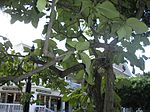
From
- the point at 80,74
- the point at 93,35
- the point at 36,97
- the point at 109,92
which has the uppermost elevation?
the point at 36,97

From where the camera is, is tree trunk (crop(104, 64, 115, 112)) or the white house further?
the white house

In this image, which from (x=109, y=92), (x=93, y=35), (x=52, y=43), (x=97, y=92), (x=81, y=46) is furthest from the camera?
(x=97, y=92)

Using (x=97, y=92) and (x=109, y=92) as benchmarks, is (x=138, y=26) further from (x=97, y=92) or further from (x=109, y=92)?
(x=97, y=92)

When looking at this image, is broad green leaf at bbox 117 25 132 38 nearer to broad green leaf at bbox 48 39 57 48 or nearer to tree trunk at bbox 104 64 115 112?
broad green leaf at bbox 48 39 57 48

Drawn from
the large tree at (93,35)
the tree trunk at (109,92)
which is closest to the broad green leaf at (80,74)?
the large tree at (93,35)

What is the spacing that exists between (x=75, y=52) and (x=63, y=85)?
1883mm

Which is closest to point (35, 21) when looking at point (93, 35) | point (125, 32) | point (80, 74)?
point (93, 35)

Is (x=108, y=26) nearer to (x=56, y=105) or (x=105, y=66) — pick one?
(x=105, y=66)

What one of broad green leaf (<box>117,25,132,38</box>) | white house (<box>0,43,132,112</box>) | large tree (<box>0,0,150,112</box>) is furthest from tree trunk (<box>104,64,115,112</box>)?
white house (<box>0,43,132,112</box>)

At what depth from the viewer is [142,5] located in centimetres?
159

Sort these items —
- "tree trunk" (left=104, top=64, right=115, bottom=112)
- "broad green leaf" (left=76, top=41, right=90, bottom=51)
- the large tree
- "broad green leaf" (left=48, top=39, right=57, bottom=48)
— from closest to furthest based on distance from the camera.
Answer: "broad green leaf" (left=76, top=41, right=90, bottom=51), the large tree, "broad green leaf" (left=48, top=39, right=57, bottom=48), "tree trunk" (left=104, top=64, right=115, bottom=112)

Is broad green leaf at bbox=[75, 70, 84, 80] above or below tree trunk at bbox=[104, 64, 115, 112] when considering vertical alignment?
above

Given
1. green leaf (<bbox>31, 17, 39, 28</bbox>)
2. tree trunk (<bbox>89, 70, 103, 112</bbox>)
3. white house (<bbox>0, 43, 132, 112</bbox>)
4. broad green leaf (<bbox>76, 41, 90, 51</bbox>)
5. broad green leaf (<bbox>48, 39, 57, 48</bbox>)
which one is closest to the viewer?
broad green leaf (<bbox>76, 41, 90, 51</bbox>)

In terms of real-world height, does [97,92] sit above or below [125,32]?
below
